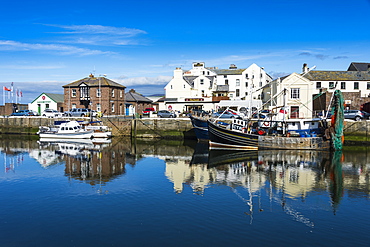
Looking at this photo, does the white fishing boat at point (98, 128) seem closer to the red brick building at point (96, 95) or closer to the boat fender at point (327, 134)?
A: the red brick building at point (96, 95)

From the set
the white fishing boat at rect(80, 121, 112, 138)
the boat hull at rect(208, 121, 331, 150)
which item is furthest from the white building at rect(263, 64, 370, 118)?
the white fishing boat at rect(80, 121, 112, 138)

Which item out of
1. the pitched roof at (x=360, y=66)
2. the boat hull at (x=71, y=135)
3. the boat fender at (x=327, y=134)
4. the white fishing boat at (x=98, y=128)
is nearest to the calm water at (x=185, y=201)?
the boat fender at (x=327, y=134)

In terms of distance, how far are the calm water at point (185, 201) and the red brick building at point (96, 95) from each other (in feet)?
102

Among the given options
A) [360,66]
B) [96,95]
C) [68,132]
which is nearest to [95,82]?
[96,95]

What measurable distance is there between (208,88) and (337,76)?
82.5 ft

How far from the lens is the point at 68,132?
4728cm

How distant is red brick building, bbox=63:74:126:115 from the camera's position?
62188 millimetres

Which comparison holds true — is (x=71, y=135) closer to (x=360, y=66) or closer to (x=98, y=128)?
(x=98, y=128)

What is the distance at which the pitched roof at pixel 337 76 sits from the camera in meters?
54.9

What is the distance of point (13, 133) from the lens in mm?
55344

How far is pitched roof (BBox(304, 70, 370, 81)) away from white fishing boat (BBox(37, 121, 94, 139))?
116ft

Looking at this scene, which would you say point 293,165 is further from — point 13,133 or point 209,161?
point 13,133

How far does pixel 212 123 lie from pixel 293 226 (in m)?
22.2

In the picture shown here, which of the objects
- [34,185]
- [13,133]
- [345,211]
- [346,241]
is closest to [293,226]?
[346,241]
